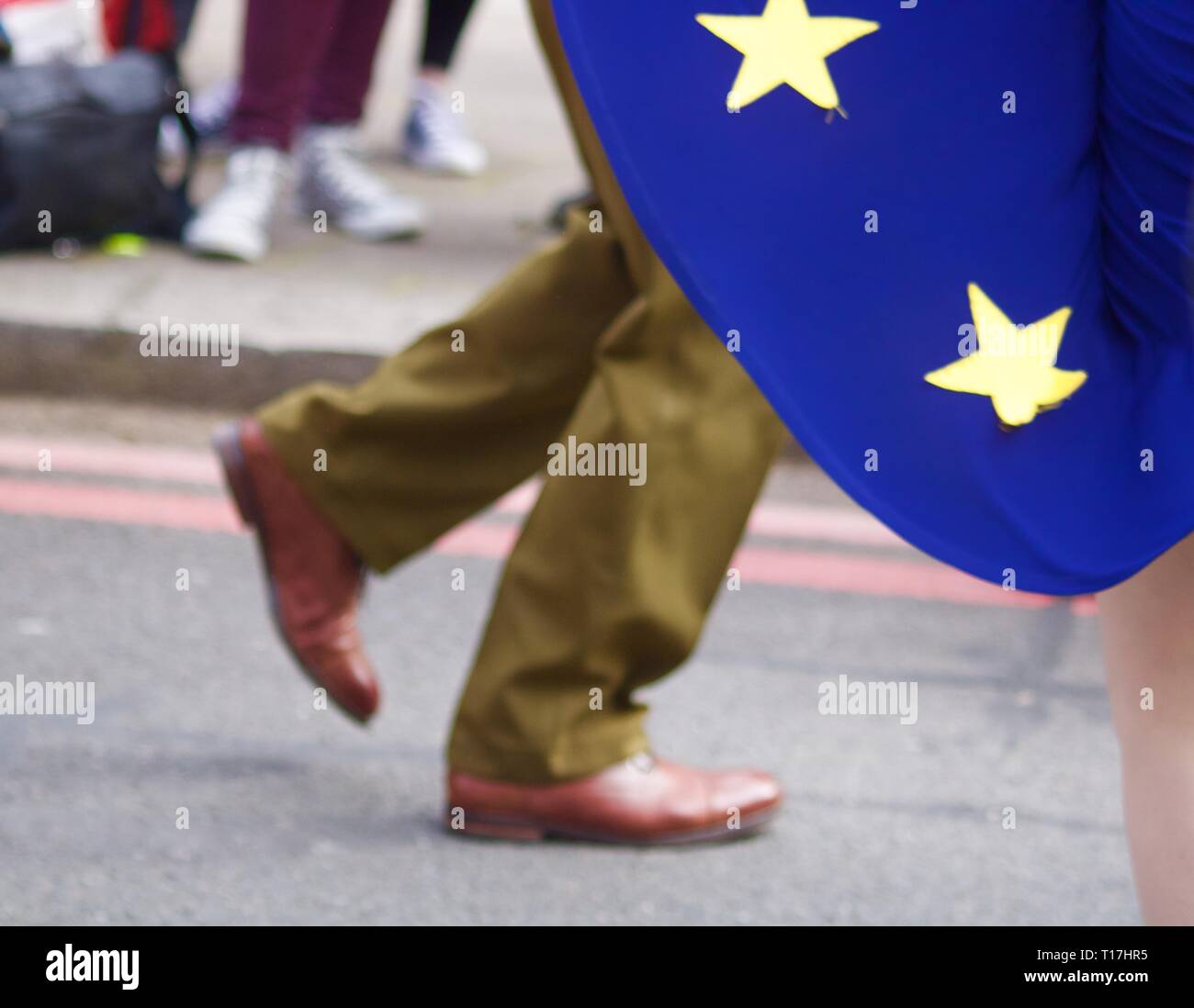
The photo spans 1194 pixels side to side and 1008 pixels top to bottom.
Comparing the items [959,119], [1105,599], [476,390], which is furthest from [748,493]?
[959,119]

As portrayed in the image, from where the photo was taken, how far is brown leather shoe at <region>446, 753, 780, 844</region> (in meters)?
2.42

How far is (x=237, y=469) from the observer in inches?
104

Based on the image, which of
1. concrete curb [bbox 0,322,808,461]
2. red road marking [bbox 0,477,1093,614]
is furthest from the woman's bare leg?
concrete curb [bbox 0,322,808,461]

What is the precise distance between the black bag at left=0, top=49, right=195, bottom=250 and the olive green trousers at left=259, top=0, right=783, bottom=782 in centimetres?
177

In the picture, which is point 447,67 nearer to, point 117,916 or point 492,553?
point 492,553

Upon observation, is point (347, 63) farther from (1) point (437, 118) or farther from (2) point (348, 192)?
(1) point (437, 118)

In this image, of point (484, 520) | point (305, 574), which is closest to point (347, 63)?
point (484, 520)

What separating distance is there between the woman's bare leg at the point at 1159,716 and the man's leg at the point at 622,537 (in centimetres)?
71

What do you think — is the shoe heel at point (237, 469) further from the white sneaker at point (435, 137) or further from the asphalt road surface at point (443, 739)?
the white sneaker at point (435, 137)

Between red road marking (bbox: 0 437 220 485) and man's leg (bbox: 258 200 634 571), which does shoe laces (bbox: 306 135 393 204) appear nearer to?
red road marking (bbox: 0 437 220 485)

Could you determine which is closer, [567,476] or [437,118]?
[567,476]

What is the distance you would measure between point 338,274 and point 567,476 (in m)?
2.24

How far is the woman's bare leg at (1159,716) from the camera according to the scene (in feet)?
5.28

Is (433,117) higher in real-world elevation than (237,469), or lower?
higher
